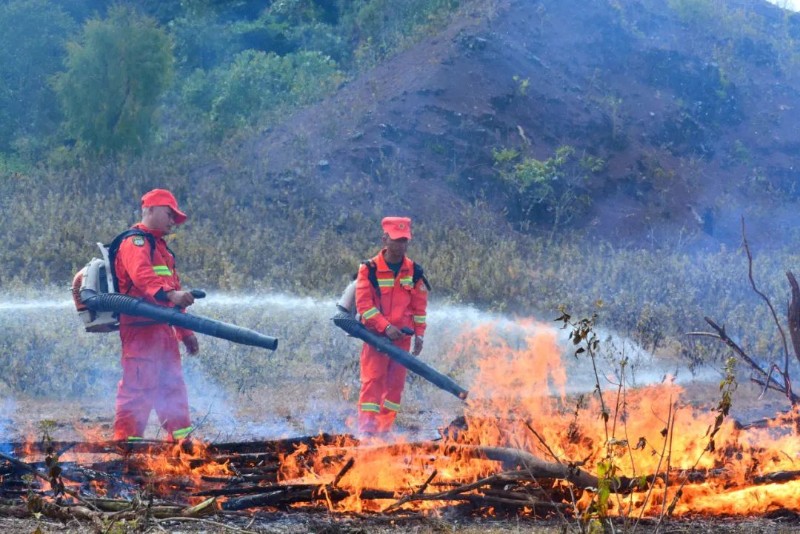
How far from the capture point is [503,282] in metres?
14.9

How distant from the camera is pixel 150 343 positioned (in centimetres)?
649

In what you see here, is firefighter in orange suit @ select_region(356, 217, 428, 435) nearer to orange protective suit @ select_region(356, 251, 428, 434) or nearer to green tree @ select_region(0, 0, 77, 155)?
orange protective suit @ select_region(356, 251, 428, 434)

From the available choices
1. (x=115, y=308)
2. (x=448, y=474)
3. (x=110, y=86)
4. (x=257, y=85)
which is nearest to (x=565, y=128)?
(x=257, y=85)

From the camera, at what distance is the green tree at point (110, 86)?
22.2 metres

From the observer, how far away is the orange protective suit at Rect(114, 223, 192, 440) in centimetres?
634

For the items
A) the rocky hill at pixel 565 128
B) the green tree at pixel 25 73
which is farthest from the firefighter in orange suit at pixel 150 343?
the green tree at pixel 25 73

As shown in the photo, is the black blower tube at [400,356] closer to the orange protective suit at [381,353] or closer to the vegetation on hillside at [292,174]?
the orange protective suit at [381,353]

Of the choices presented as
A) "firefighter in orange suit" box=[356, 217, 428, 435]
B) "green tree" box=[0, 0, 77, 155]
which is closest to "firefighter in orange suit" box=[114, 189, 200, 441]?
"firefighter in orange suit" box=[356, 217, 428, 435]

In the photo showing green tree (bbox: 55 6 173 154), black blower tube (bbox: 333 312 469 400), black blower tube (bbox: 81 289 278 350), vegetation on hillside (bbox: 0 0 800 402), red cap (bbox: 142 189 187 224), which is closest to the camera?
black blower tube (bbox: 81 289 278 350)

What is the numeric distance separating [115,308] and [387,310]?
6.95ft

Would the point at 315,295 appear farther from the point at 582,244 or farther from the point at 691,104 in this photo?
the point at 691,104

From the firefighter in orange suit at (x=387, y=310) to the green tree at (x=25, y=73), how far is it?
2189 centimetres

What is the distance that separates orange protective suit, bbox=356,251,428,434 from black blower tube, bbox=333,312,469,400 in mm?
103

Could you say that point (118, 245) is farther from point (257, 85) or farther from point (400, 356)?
point (257, 85)
